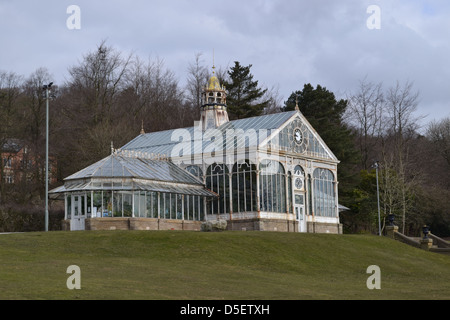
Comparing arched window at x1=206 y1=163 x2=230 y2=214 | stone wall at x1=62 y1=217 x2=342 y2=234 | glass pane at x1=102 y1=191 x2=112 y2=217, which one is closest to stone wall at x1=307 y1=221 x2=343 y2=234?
stone wall at x1=62 y1=217 x2=342 y2=234

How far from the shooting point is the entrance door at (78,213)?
4319 centimetres

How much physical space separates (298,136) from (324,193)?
5.15m

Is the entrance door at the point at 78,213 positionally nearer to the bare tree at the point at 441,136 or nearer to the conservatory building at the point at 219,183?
the conservatory building at the point at 219,183

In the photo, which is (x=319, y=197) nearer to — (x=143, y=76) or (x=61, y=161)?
(x=61, y=161)

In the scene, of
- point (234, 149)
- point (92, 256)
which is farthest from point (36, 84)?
point (92, 256)

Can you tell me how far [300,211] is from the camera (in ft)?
164

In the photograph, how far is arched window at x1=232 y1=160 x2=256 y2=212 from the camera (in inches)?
1854

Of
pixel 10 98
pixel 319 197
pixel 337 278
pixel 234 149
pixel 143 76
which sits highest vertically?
pixel 143 76

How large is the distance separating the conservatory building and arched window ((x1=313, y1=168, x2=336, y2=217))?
0.25 feet

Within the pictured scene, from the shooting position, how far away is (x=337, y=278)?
98.0ft

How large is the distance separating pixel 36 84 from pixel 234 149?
25265 mm

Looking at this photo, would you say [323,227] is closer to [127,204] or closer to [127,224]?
[127,204]

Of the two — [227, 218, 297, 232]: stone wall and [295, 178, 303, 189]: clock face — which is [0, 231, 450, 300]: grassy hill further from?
[295, 178, 303, 189]: clock face

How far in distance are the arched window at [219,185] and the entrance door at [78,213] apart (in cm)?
956
